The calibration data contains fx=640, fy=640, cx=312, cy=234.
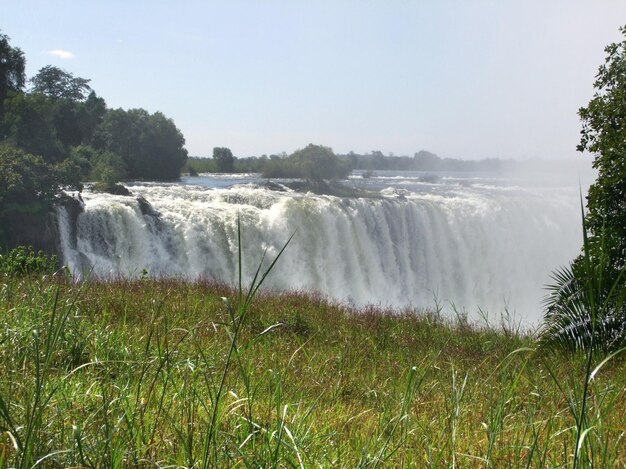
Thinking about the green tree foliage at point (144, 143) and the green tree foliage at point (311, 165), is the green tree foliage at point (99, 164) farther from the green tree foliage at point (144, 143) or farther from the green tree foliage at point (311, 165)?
the green tree foliage at point (311, 165)

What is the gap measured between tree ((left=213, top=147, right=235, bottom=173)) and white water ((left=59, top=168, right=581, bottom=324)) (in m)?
24.7

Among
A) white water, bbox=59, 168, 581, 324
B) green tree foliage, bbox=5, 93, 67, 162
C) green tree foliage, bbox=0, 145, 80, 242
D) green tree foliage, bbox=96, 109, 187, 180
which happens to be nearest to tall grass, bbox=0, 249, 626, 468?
white water, bbox=59, 168, 581, 324

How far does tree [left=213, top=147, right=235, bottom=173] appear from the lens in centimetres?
5372

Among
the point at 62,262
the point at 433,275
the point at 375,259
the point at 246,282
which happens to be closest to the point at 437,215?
the point at 433,275

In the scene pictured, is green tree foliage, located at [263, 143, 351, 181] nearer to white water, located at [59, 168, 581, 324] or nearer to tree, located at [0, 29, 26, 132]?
white water, located at [59, 168, 581, 324]

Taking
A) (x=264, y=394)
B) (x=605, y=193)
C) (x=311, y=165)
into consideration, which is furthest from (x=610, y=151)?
(x=311, y=165)

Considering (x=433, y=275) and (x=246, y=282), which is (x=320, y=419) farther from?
(x=433, y=275)

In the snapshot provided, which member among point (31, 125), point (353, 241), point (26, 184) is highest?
point (31, 125)

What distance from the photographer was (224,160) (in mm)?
54156

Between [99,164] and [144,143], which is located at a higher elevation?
[144,143]

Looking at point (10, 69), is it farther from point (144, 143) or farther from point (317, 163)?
point (317, 163)

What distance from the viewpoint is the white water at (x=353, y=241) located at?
21.8 meters

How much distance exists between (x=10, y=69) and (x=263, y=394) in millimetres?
36808

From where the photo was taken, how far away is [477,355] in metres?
8.23
